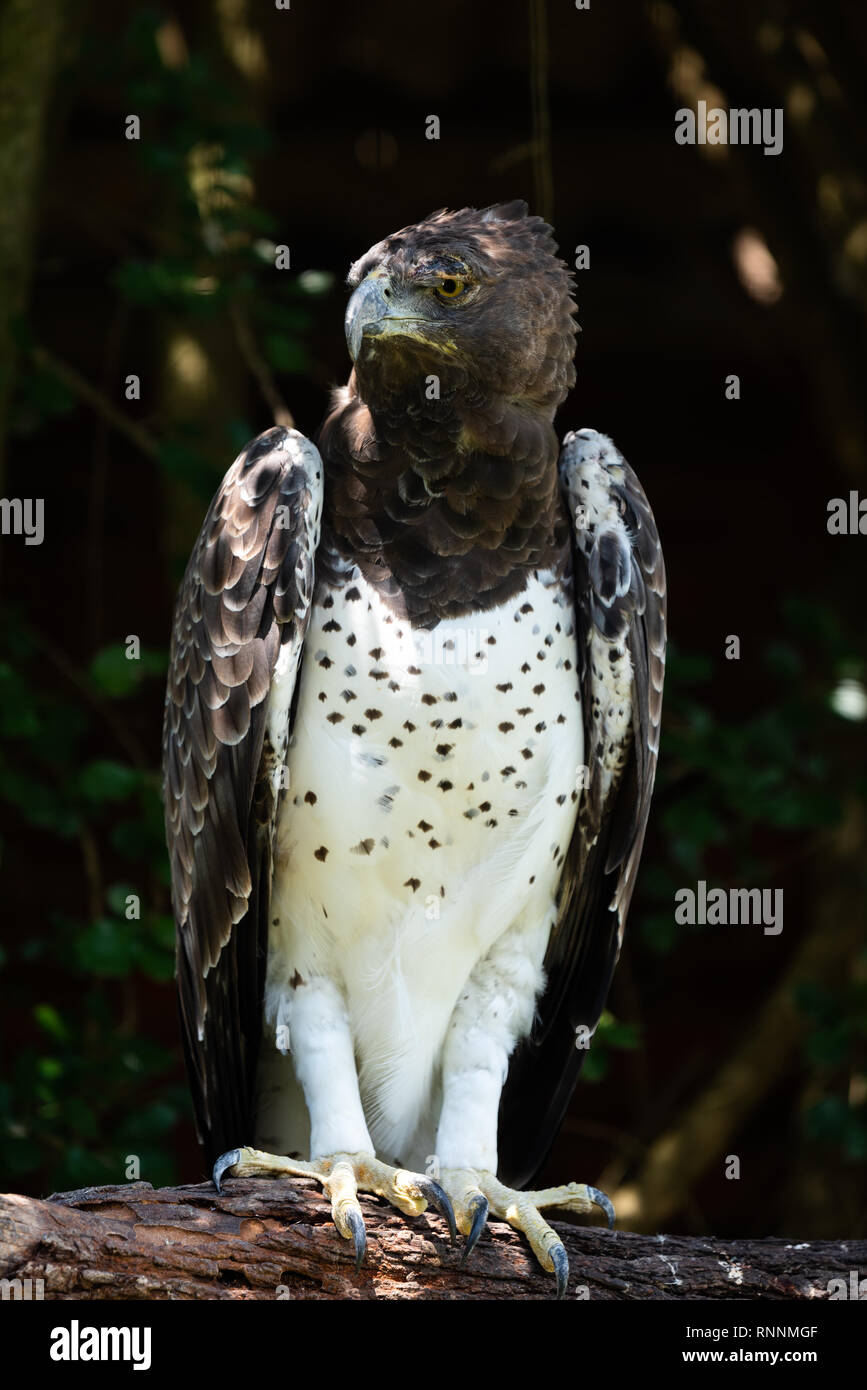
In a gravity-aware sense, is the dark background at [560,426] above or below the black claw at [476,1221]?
above

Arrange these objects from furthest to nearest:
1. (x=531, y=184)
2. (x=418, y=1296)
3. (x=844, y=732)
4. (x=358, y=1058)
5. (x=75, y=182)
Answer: (x=75, y=182) → (x=531, y=184) → (x=844, y=732) → (x=358, y=1058) → (x=418, y=1296)

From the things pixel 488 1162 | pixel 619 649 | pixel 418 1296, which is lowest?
pixel 418 1296

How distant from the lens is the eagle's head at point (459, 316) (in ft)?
15.9

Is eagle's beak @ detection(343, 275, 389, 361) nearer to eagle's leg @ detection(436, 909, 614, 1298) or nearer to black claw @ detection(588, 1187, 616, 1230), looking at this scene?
eagle's leg @ detection(436, 909, 614, 1298)

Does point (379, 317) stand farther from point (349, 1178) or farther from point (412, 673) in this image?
point (349, 1178)

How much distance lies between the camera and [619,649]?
5.20 m

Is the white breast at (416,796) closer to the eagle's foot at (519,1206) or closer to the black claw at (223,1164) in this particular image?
the eagle's foot at (519,1206)

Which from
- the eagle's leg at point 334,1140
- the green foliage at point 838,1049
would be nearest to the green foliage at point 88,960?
the eagle's leg at point 334,1140

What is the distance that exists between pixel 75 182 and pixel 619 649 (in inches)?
246

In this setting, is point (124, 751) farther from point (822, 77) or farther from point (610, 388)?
point (822, 77)

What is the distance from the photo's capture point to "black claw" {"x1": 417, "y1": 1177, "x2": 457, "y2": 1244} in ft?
15.0

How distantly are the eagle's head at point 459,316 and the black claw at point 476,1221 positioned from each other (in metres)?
2.25

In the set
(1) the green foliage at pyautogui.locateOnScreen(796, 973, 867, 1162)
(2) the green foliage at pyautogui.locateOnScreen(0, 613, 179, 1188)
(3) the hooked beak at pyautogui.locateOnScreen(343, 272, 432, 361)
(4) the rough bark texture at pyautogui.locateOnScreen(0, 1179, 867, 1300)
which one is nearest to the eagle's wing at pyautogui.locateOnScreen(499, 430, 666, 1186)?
(3) the hooked beak at pyautogui.locateOnScreen(343, 272, 432, 361)

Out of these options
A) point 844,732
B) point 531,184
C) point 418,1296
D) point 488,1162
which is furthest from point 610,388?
point 418,1296
